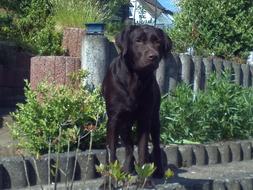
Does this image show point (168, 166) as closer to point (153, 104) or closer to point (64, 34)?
point (153, 104)

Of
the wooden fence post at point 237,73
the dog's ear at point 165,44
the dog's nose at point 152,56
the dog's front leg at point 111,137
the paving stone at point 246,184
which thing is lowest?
the paving stone at point 246,184

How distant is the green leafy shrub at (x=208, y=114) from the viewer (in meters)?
8.94

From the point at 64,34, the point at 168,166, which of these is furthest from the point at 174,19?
the point at 168,166

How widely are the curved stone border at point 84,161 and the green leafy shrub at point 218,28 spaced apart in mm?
5568

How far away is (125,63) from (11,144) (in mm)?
1984

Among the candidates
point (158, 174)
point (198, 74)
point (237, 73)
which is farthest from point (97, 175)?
point (237, 73)

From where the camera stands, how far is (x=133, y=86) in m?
6.38

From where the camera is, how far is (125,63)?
641cm

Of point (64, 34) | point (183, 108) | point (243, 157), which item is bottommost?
point (243, 157)

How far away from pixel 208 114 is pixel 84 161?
244 centimetres

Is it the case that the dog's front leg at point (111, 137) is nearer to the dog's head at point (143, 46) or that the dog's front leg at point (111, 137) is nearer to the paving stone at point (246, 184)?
the dog's head at point (143, 46)

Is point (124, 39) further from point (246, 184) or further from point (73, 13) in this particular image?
point (73, 13)

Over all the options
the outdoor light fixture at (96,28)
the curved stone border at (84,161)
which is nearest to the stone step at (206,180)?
the curved stone border at (84,161)

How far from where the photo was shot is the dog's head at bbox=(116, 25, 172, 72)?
6035mm
